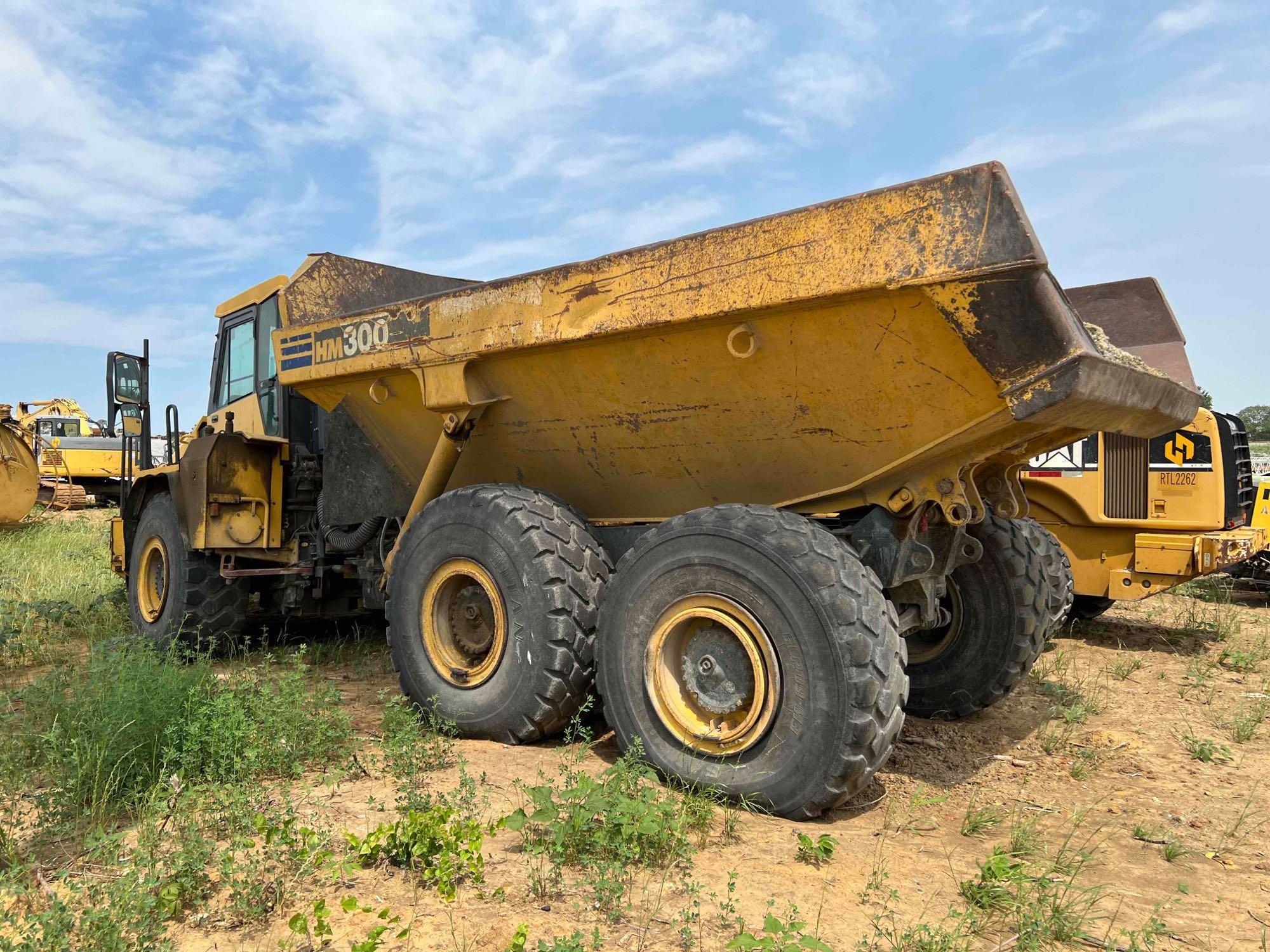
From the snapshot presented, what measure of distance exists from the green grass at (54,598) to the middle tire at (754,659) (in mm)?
4639

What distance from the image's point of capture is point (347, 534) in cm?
585

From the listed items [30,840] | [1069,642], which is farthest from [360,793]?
[1069,642]

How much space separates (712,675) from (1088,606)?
18.7 ft

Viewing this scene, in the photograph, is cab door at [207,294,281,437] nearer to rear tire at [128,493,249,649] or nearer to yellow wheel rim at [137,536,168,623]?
rear tire at [128,493,249,649]

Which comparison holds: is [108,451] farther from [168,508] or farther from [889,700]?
[889,700]

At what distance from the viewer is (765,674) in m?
3.32

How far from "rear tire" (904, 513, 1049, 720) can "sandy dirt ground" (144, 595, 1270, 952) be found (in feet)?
0.67

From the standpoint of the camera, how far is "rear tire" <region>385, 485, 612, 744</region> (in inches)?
155

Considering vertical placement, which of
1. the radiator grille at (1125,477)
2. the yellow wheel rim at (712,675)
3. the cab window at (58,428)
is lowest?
the yellow wheel rim at (712,675)

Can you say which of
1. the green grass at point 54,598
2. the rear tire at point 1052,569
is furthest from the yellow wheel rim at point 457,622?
the green grass at point 54,598

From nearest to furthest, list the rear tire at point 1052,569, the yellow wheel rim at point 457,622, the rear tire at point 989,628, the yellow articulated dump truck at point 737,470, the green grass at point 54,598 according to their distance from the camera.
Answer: the yellow articulated dump truck at point 737,470 → the yellow wheel rim at point 457,622 → the rear tire at point 989,628 → the rear tire at point 1052,569 → the green grass at point 54,598

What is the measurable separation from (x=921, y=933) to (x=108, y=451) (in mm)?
22465

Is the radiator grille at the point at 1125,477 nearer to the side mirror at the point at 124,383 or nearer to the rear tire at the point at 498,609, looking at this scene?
the rear tire at the point at 498,609

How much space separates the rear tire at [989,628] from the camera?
14.6ft
